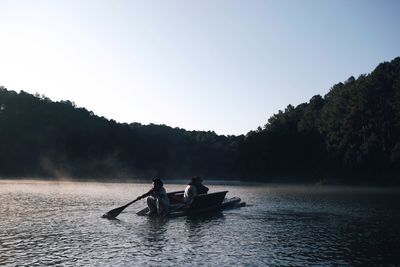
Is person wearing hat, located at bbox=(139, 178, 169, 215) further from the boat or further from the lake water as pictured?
the lake water

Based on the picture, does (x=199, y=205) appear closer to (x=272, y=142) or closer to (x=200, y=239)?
(x=200, y=239)

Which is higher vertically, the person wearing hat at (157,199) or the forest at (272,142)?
the forest at (272,142)

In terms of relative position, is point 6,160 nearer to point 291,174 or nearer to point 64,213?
point 291,174

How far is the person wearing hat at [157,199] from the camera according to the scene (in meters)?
30.5

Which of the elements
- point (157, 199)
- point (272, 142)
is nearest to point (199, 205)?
point (157, 199)

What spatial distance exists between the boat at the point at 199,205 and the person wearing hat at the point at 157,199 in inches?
20.3

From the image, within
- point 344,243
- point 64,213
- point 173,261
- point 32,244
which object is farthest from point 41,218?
point 344,243

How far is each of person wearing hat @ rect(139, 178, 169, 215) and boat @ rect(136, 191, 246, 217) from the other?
0.52 m

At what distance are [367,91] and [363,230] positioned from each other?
8813 centimetres

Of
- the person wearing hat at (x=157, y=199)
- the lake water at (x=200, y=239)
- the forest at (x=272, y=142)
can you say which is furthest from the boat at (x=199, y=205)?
the forest at (x=272, y=142)

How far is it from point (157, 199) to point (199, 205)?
10.4ft

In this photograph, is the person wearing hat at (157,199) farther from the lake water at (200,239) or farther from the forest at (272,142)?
the forest at (272,142)

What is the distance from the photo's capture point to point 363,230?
79.6 feet

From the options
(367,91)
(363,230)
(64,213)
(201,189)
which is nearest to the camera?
(363,230)
